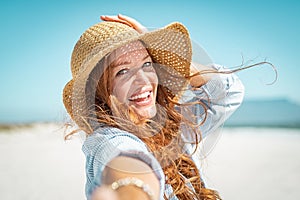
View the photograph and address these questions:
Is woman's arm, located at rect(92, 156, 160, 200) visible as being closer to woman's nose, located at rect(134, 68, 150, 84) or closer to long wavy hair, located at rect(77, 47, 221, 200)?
long wavy hair, located at rect(77, 47, 221, 200)

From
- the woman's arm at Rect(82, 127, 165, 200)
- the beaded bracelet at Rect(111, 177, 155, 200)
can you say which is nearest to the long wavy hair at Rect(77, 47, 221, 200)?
the woman's arm at Rect(82, 127, 165, 200)

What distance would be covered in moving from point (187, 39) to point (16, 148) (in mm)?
7572

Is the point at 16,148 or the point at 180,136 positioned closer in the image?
the point at 180,136

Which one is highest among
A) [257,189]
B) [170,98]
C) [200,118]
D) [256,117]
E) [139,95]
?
[139,95]

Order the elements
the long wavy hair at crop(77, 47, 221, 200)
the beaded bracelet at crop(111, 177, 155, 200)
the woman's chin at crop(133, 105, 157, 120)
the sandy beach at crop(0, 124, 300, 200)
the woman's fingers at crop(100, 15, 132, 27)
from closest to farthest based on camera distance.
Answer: the beaded bracelet at crop(111, 177, 155, 200)
the long wavy hair at crop(77, 47, 221, 200)
the woman's chin at crop(133, 105, 157, 120)
the woman's fingers at crop(100, 15, 132, 27)
the sandy beach at crop(0, 124, 300, 200)

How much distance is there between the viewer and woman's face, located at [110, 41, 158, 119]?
1.39m

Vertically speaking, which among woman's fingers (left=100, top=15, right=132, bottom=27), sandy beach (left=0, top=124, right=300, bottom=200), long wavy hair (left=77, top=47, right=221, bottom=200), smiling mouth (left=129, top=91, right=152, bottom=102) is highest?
woman's fingers (left=100, top=15, right=132, bottom=27)

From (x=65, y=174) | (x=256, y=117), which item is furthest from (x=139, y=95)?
(x=256, y=117)

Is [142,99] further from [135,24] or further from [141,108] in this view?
[135,24]

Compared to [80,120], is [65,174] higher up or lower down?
lower down

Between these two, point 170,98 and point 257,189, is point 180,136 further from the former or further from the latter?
point 257,189

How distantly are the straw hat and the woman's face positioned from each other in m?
0.05

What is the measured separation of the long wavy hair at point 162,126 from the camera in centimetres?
131

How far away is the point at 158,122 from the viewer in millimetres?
1579
